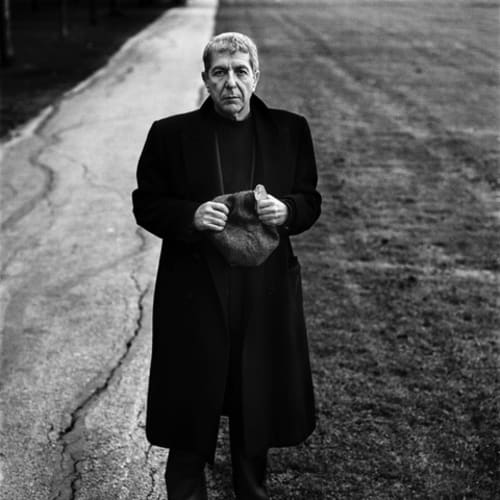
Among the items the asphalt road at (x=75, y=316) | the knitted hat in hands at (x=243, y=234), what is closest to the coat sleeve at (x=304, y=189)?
the knitted hat in hands at (x=243, y=234)

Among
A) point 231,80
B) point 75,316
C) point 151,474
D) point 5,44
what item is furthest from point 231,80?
point 5,44

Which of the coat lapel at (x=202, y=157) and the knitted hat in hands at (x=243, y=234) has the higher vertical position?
the coat lapel at (x=202, y=157)

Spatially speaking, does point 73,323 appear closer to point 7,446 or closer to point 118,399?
point 118,399

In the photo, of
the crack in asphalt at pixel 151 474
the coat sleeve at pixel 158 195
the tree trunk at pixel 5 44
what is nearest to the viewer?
the coat sleeve at pixel 158 195

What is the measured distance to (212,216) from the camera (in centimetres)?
334

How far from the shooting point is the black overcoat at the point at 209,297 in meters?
3.52

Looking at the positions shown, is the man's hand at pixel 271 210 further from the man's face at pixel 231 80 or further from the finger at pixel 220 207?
the man's face at pixel 231 80

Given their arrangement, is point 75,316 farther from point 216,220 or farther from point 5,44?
point 5,44

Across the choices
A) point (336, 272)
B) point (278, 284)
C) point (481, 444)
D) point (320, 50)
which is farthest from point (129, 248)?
point (320, 50)

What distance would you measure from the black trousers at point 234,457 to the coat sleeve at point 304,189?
0.27m

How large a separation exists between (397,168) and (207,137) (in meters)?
7.87

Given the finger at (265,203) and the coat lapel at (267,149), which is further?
the coat lapel at (267,149)

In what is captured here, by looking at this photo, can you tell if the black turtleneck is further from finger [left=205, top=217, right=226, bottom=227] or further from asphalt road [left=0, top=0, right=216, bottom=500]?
asphalt road [left=0, top=0, right=216, bottom=500]

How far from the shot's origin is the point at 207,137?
11.5ft
